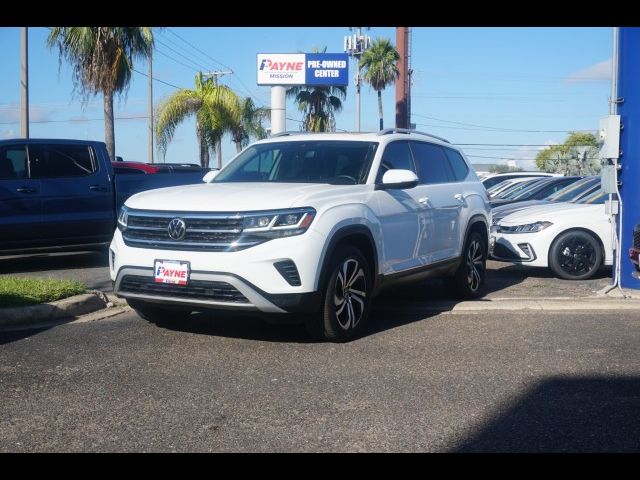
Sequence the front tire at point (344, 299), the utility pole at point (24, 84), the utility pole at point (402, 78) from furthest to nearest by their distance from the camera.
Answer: the utility pole at point (402, 78) → the utility pole at point (24, 84) → the front tire at point (344, 299)

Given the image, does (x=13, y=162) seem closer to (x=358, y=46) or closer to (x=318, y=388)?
(x=318, y=388)

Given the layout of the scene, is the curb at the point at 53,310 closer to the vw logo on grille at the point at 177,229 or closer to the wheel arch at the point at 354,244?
the vw logo on grille at the point at 177,229

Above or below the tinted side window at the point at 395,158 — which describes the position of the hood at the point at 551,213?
below

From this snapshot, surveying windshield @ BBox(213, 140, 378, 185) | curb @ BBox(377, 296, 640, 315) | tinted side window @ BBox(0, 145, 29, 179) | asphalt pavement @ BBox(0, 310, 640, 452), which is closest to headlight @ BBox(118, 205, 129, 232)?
asphalt pavement @ BBox(0, 310, 640, 452)

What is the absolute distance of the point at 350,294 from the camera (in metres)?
6.50

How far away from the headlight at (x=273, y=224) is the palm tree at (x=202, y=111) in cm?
2802

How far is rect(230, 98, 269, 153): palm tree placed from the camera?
34.3 m

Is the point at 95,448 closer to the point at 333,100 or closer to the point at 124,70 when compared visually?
the point at 124,70

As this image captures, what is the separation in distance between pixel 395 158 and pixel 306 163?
893 millimetres

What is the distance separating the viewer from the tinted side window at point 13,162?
10.3 meters

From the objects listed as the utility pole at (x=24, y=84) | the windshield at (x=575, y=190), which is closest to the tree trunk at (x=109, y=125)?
the utility pole at (x=24, y=84)

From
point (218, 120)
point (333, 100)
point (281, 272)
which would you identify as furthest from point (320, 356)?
point (333, 100)
